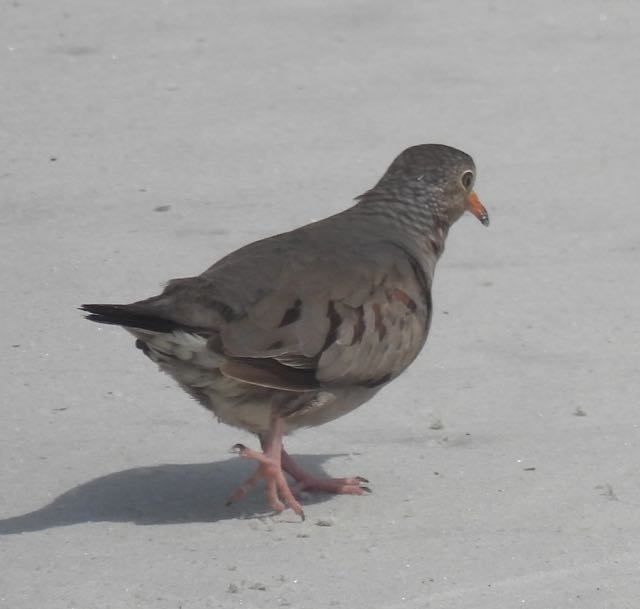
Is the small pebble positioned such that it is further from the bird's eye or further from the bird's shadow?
the bird's eye

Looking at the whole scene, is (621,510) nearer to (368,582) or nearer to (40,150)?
(368,582)

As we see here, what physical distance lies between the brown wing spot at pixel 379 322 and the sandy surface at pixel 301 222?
0.55 metres

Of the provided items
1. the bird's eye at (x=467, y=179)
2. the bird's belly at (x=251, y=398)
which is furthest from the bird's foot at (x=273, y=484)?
the bird's eye at (x=467, y=179)

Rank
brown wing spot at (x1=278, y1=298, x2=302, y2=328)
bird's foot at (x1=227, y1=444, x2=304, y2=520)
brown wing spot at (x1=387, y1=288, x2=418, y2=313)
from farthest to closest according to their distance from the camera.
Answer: brown wing spot at (x1=387, y1=288, x2=418, y2=313), bird's foot at (x1=227, y1=444, x2=304, y2=520), brown wing spot at (x1=278, y1=298, x2=302, y2=328)

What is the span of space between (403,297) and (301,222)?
7.61ft

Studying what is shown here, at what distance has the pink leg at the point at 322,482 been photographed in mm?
5945

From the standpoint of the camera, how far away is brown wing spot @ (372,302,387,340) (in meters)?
5.85

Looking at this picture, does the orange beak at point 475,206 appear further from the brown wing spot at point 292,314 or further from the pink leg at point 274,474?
the pink leg at point 274,474

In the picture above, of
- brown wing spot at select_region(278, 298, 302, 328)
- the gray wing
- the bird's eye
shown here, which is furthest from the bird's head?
brown wing spot at select_region(278, 298, 302, 328)

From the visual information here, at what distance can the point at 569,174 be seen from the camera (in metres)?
8.78

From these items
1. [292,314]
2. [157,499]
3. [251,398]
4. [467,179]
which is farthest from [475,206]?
[157,499]

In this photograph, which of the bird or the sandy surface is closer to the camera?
the sandy surface

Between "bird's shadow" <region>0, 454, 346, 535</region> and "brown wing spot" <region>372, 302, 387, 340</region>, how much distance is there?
617 millimetres

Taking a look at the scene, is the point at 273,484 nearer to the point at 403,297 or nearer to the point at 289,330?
the point at 289,330
